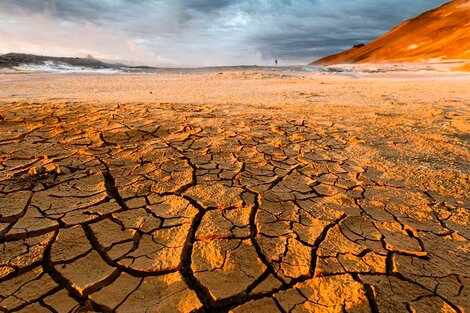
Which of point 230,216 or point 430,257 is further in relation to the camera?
point 230,216

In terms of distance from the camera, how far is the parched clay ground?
141 cm

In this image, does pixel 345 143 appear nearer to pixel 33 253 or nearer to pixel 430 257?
pixel 430 257

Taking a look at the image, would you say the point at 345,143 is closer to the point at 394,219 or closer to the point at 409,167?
the point at 409,167

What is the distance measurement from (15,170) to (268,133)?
2.63m

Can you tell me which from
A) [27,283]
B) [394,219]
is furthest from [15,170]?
[394,219]

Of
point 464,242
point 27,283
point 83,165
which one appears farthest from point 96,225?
point 464,242

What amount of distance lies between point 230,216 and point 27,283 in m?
1.12

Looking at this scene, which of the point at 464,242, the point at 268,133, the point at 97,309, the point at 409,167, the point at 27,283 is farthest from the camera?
→ the point at 268,133

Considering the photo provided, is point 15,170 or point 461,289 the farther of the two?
point 15,170

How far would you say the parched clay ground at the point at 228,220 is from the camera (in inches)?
55.4

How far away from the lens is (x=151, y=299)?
4.51 ft

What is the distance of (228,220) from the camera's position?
1.97 m

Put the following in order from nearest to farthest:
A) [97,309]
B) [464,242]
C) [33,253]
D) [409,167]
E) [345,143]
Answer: [97,309] → [33,253] → [464,242] → [409,167] → [345,143]

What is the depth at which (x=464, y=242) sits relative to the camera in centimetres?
179
